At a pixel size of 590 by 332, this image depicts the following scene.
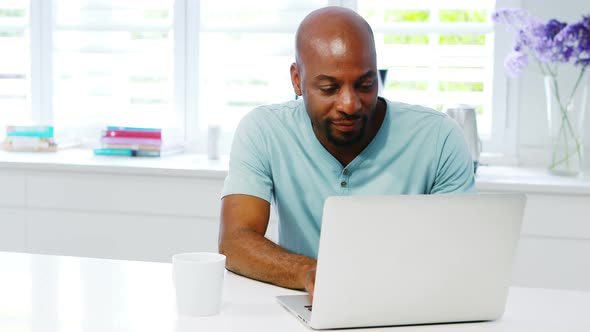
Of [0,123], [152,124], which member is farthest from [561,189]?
[0,123]

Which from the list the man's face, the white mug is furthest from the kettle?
the white mug

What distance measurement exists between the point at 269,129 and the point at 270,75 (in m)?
1.51

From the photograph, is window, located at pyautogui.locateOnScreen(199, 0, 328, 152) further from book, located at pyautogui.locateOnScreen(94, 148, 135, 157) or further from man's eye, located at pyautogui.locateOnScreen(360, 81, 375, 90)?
man's eye, located at pyautogui.locateOnScreen(360, 81, 375, 90)

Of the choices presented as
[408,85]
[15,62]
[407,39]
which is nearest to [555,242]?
[408,85]

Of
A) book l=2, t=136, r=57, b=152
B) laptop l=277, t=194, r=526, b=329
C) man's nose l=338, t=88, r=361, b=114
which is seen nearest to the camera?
laptop l=277, t=194, r=526, b=329

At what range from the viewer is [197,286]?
4.12ft

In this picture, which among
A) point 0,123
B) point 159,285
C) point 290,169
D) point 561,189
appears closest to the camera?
point 159,285

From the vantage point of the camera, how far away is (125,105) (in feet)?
11.5

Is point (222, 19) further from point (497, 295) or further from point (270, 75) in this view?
point (497, 295)

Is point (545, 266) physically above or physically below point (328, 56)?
below

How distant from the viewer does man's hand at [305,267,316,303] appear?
52.4 inches

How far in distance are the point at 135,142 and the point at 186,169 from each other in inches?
17.6

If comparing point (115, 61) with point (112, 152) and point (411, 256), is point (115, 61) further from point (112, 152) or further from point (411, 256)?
point (411, 256)

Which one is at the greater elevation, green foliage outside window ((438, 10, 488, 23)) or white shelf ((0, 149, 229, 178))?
green foliage outside window ((438, 10, 488, 23))
